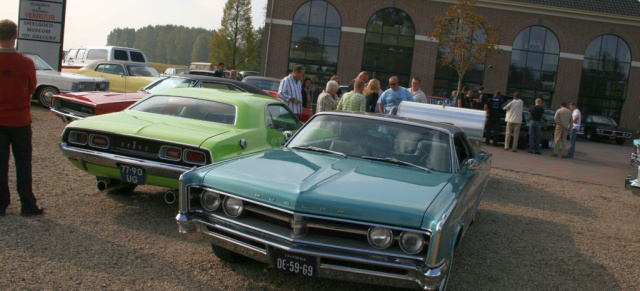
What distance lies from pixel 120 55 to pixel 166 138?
18.6 m

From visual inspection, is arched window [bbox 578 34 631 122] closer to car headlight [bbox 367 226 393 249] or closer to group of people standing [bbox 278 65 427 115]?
group of people standing [bbox 278 65 427 115]

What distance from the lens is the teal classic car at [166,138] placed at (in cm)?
542

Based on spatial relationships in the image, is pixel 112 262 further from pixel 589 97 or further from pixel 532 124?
pixel 589 97

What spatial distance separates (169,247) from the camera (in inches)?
194

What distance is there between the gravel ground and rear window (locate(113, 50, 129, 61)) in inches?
590

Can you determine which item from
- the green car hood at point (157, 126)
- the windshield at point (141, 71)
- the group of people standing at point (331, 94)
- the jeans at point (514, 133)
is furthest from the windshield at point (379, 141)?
the windshield at point (141, 71)

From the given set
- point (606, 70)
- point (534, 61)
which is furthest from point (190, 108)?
point (606, 70)

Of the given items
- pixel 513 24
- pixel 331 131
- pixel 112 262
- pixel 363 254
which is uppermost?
pixel 513 24

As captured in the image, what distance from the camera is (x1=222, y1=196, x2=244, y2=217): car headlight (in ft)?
13.1

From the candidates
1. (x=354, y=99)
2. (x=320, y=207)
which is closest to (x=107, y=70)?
(x=354, y=99)

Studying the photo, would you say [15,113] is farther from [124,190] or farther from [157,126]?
[124,190]

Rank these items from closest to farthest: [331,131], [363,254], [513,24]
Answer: [363,254] < [331,131] < [513,24]

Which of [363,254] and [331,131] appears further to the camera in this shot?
[331,131]

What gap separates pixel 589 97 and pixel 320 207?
34.6 m
